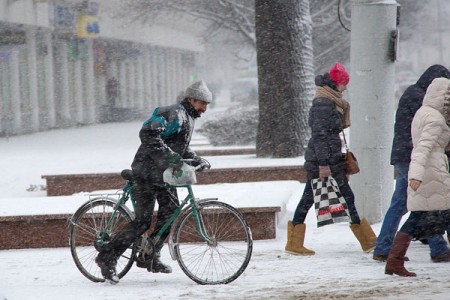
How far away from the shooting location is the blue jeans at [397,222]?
7.98m

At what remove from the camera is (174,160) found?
7.30 metres

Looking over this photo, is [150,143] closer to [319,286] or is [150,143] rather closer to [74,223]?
[74,223]

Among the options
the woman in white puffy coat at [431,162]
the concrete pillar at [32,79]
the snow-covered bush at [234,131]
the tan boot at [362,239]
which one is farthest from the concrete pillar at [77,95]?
the woman in white puffy coat at [431,162]

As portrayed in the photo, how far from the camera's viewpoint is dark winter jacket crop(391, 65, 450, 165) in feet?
25.5

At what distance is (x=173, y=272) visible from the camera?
26.5 ft

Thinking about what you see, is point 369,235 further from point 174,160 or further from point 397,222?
point 174,160

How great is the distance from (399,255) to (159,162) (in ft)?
6.27

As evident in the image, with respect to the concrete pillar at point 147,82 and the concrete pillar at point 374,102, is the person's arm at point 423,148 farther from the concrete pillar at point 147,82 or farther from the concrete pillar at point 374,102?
the concrete pillar at point 147,82

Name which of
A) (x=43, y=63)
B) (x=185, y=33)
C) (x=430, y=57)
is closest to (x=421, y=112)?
(x=43, y=63)

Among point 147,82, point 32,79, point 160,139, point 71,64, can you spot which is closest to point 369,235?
point 160,139

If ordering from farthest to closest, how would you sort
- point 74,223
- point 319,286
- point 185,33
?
point 185,33, point 74,223, point 319,286

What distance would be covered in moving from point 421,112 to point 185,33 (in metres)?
56.5

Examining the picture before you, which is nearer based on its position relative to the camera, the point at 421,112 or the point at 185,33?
the point at 421,112

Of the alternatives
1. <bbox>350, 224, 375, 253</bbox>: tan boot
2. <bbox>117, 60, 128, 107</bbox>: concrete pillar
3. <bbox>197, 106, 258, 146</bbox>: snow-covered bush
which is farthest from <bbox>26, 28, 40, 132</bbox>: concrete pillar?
<bbox>350, 224, 375, 253</bbox>: tan boot
